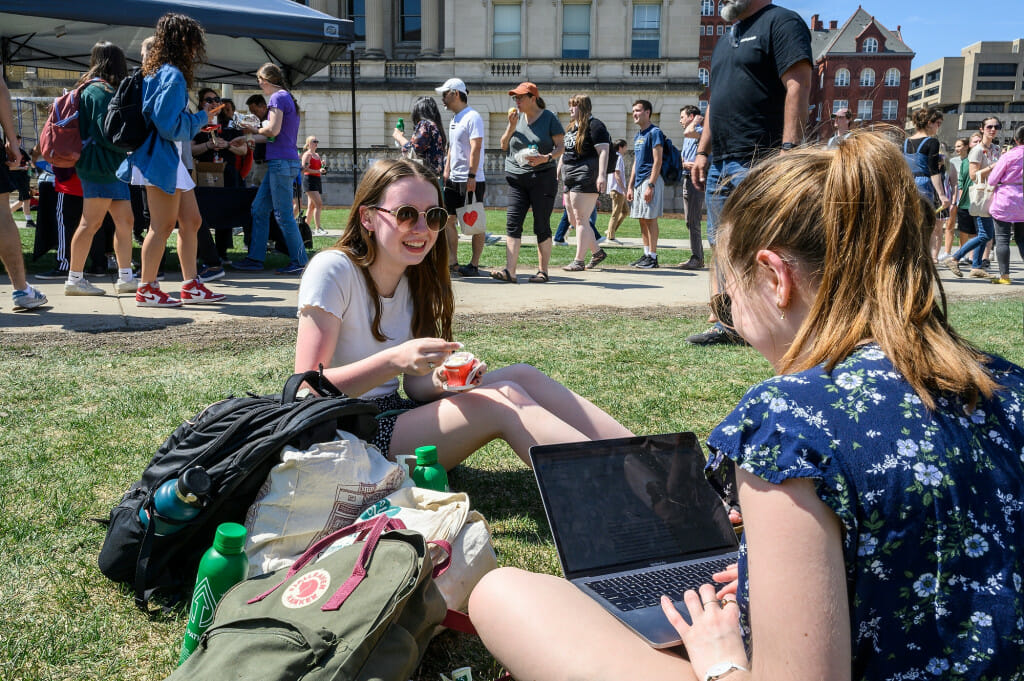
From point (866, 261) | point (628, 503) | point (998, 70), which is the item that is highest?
point (998, 70)

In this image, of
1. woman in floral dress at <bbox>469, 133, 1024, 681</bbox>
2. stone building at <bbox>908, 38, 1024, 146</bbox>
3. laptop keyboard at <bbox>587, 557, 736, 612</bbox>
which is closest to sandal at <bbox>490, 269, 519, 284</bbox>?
laptop keyboard at <bbox>587, 557, 736, 612</bbox>

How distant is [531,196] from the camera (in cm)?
836

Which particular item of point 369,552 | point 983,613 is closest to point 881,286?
point 983,613

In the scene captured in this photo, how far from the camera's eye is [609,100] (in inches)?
1442

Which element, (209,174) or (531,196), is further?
(209,174)

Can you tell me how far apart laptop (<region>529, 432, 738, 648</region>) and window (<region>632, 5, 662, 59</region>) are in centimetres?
3744

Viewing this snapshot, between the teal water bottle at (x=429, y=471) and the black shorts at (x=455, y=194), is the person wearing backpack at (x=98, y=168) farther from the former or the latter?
the teal water bottle at (x=429, y=471)

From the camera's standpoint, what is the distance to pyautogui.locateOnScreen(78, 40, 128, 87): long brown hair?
21.5 ft

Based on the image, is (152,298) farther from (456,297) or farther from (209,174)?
(209,174)

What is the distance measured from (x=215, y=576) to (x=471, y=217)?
6.89 m

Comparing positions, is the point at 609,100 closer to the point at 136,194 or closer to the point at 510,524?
the point at 136,194

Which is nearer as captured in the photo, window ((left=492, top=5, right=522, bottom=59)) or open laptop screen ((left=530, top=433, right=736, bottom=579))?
open laptop screen ((left=530, top=433, right=736, bottom=579))

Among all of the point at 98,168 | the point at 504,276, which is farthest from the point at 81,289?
the point at 504,276

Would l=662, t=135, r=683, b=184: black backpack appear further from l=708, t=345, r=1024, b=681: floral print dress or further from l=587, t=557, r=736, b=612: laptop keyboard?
l=708, t=345, r=1024, b=681: floral print dress
